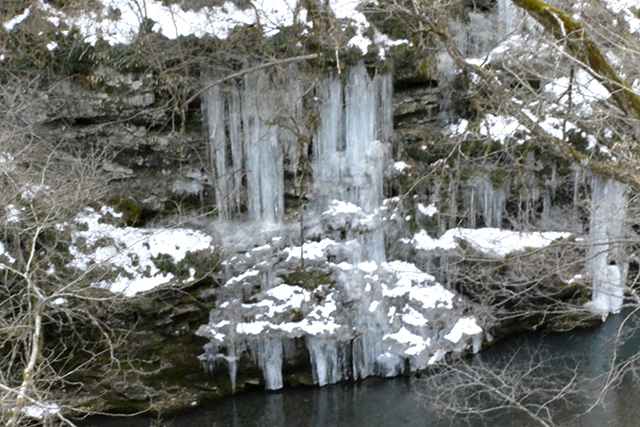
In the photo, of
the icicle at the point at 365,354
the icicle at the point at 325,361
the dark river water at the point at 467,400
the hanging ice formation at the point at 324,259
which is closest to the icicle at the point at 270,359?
the hanging ice formation at the point at 324,259

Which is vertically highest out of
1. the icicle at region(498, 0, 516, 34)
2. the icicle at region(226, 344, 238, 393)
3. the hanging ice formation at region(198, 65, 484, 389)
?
the icicle at region(498, 0, 516, 34)

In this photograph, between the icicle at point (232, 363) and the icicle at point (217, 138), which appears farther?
the icicle at point (217, 138)

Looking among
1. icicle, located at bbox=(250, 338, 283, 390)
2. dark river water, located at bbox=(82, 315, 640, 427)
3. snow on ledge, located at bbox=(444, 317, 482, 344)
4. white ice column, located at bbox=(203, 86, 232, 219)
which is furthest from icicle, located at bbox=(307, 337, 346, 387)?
white ice column, located at bbox=(203, 86, 232, 219)

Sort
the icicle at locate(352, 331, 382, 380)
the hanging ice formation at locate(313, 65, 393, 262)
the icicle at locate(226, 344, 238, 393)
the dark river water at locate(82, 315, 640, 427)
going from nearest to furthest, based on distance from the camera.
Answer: the dark river water at locate(82, 315, 640, 427) → the icicle at locate(226, 344, 238, 393) → the icicle at locate(352, 331, 382, 380) → the hanging ice formation at locate(313, 65, 393, 262)

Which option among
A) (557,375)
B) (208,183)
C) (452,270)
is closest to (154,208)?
(208,183)

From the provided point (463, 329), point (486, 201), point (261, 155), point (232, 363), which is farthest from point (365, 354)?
point (261, 155)

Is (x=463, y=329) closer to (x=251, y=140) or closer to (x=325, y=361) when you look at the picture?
(x=325, y=361)

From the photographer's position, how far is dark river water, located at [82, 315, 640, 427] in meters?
7.84

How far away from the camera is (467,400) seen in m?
8.00

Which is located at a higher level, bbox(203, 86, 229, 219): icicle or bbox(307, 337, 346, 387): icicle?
bbox(203, 86, 229, 219): icicle

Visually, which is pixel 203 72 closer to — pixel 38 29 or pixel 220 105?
pixel 220 105

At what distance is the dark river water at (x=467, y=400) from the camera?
25.7 feet

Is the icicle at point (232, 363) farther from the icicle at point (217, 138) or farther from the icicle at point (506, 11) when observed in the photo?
the icicle at point (506, 11)

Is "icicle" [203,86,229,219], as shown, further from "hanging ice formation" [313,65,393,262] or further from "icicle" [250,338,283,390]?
"icicle" [250,338,283,390]
